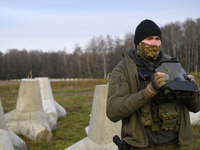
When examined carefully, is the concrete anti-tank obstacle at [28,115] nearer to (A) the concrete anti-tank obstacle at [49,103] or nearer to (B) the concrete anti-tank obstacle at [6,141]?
(B) the concrete anti-tank obstacle at [6,141]

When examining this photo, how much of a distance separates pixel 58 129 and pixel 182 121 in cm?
579

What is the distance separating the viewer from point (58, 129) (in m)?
7.00

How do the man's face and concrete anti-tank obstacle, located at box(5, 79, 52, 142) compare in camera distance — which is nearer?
the man's face

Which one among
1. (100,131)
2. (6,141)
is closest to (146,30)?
(100,131)

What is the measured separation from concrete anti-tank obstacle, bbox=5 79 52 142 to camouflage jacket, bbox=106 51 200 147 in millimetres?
4375

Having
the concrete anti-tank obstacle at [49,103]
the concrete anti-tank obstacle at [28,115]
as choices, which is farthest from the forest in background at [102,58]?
the concrete anti-tank obstacle at [28,115]

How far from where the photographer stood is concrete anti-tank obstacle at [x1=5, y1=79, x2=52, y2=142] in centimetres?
576

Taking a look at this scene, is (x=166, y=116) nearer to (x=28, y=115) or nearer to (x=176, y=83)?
(x=176, y=83)

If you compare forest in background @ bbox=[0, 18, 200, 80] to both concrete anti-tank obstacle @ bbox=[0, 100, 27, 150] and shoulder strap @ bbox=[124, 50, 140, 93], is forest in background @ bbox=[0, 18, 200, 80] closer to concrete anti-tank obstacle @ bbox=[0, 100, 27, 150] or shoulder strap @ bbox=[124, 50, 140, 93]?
concrete anti-tank obstacle @ bbox=[0, 100, 27, 150]

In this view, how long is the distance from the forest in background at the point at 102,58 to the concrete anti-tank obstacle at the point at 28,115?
29.5 metres

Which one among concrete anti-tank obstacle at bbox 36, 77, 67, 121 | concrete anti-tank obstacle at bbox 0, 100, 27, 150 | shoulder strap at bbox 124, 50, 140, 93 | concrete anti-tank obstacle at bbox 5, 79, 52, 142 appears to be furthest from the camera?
concrete anti-tank obstacle at bbox 36, 77, 67, 121

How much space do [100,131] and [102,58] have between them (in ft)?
113

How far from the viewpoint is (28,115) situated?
584 centimetres

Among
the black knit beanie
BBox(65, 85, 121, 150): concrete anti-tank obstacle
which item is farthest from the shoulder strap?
BBox(65, 85, 121, 150): concrete anti-tank obstacle
